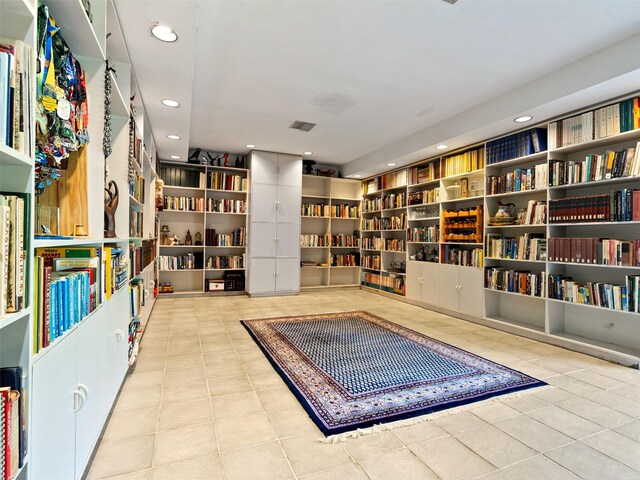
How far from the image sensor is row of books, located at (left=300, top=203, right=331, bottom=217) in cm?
689

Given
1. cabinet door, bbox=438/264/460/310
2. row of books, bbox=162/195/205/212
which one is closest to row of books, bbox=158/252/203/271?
row of books, bbox=162/195/205/212

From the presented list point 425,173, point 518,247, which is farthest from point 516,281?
point 425,173

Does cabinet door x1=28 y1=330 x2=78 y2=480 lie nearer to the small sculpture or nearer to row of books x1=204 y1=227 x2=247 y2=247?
the small sculpture

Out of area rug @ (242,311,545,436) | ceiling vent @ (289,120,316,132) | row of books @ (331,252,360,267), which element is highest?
ceiling vent @ (289,120,316,132)

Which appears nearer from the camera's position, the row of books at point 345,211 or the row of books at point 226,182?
the row of books at point 226,182

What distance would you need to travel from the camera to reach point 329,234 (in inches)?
278

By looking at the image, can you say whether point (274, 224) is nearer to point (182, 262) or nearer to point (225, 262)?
point (225, 262)

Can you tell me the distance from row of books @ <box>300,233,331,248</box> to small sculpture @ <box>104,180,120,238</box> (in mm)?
4746

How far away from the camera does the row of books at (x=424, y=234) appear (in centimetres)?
533

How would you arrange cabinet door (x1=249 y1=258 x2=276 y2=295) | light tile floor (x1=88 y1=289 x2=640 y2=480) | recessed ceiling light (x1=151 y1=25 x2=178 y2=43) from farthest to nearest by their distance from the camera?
cabinet door (x1=249 y1=258 x2=276 y2=295), recessed ceiling light (x1=151 y1=25 x2=178 y2=43), light tile floor (x1=88 y1=289 x2=640 y2=480)

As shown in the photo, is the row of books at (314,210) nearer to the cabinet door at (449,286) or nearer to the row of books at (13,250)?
the cabinet door at (449,286)

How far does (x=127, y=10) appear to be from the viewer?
6.61ft

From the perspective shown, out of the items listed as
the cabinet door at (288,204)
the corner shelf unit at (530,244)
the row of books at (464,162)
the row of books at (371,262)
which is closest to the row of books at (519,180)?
the corner shelf unit at (530,244)

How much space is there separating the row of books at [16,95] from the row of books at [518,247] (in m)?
4.27
